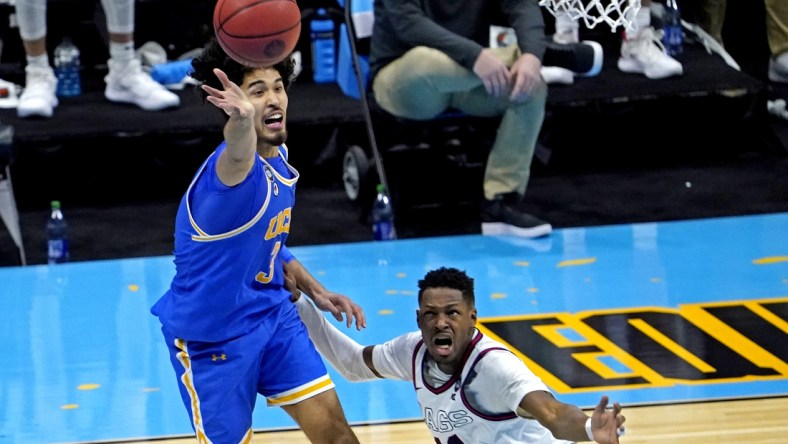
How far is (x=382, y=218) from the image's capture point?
8.55 metres

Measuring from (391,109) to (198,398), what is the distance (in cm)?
426

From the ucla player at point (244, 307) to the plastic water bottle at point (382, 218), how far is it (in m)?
3.72

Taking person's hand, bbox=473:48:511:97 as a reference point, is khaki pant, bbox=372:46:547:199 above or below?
below

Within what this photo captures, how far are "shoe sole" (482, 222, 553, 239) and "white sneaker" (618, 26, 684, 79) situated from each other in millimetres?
2050

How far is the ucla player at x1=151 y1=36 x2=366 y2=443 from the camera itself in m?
4.50

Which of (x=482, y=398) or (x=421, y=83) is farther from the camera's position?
(x=421, y=83)

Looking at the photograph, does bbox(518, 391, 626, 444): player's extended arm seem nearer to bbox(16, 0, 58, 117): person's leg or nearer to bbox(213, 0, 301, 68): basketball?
bbox(213, 0, 301, 68): basketball

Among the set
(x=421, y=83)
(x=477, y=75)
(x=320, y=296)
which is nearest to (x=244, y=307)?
(x=320, y=296)

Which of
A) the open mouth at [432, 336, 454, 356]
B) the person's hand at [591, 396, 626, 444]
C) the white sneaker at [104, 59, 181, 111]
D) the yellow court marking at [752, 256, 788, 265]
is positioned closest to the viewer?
the person's hand at [591, 396, 626, 444]

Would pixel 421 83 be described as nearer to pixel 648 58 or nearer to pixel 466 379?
pixel 648 58

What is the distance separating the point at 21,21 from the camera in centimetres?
911

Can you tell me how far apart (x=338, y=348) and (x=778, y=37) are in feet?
22.3

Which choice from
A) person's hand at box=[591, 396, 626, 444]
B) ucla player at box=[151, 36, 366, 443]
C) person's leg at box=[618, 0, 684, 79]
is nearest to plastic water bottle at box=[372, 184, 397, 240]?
person's leg at box=[618, 0, 684, 79]

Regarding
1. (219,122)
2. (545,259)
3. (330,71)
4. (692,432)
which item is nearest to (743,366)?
(692,432)
